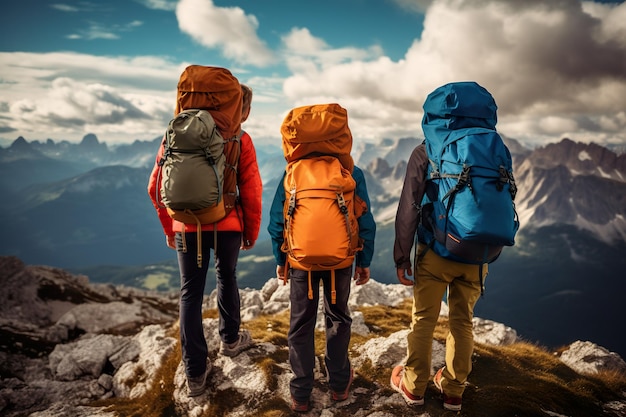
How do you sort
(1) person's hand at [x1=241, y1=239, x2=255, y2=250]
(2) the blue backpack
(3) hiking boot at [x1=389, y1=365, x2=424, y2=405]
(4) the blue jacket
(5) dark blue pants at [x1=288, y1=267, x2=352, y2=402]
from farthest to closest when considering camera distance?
(1) person's hand at [x1=241, y1=239, x2=255, y2=250]
(3) hiking boot at [x1=389, y1=365, x2=424, y2=405]
(4) the blue jacket
(5) dark blue pants at [x1=288, y1=267, x2=352, y2=402]
(2) the blue backpack

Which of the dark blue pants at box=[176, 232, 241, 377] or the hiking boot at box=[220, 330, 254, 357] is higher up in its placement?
the dark blue pants at box=[176, 232, 241, 377]

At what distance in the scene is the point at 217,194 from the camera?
18.4 ft

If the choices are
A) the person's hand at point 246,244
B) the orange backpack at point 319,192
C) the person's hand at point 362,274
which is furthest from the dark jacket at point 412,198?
the person's hand at point 246,244

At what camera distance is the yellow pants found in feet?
18.7

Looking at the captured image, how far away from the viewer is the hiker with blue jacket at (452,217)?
16.4 ft

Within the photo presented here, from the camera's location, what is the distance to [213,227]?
6.16 meters

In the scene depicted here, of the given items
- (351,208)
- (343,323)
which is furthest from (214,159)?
(343,323)

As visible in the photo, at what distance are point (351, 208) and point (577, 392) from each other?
23.1 ft

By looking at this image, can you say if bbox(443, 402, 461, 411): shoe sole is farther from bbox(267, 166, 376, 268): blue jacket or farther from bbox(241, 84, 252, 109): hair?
bbox(241, 84, 252, 109): hair

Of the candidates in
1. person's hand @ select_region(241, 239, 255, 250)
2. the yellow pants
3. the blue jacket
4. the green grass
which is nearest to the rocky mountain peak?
the green grass

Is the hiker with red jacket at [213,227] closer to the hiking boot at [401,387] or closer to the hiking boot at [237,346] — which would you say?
the hiking boot at [237,346]

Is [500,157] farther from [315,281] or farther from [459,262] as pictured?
[315,281]

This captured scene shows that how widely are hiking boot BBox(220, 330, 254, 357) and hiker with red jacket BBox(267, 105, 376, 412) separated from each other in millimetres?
2238

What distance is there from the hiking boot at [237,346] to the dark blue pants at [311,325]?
2215 millimetres
